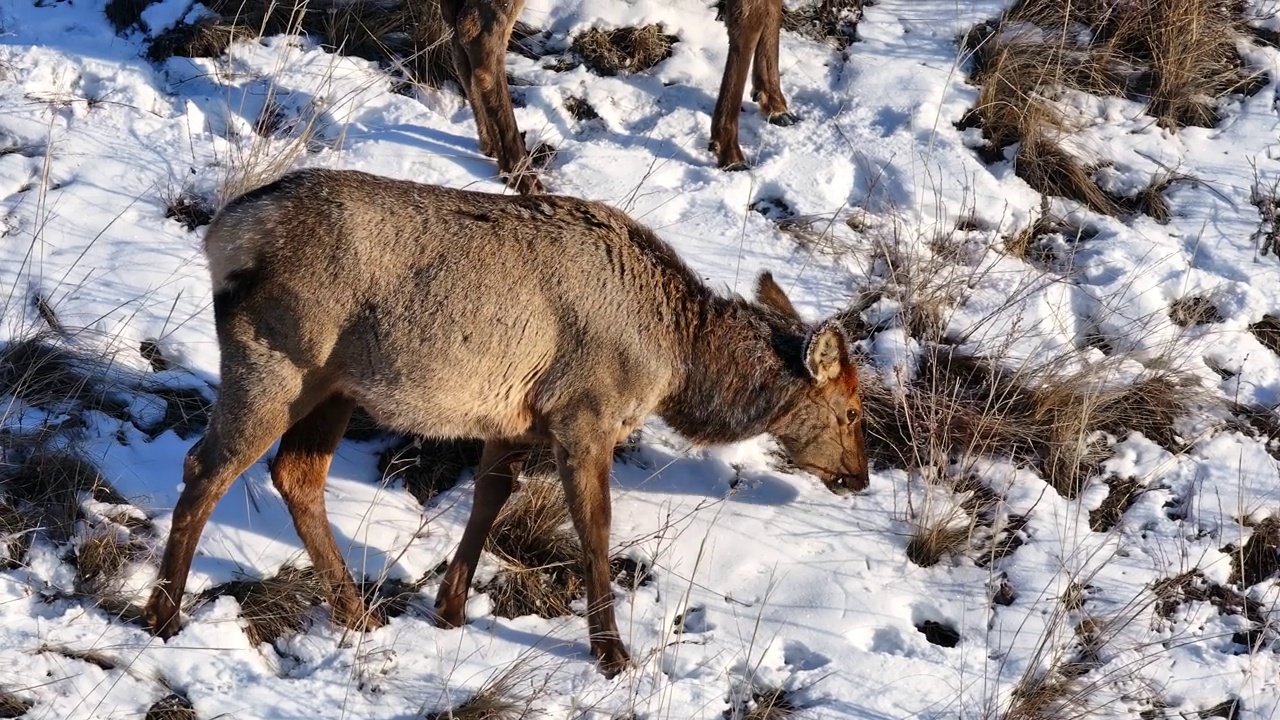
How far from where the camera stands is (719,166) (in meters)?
8.25

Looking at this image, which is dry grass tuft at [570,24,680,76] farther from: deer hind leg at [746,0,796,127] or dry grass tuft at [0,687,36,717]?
dry grass tuft at [0,687,36,717]

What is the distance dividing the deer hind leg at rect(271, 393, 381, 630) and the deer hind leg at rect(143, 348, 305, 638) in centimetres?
35

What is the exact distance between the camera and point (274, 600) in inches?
221

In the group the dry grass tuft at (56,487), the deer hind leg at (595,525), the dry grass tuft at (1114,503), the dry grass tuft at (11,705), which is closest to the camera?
the dry grass tuft at (11,705)

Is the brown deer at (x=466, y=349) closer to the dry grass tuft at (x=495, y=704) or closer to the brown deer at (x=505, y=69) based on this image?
the dry grass tuft at (x=495, y=704)

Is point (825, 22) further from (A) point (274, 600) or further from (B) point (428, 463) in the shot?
(A) point (274, 600)

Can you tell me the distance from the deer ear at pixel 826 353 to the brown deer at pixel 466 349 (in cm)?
1

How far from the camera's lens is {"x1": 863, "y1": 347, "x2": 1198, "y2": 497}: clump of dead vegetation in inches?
265

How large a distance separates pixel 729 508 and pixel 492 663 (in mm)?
1491

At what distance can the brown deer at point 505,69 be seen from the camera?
303 inches

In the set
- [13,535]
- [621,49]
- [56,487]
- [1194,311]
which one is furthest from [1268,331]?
[13,535]

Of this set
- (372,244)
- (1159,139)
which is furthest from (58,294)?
(1159,139)

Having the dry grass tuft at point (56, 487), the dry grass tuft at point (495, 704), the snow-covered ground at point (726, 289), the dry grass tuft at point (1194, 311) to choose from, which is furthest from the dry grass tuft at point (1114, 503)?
the dry grass tuft at point (56, 487)

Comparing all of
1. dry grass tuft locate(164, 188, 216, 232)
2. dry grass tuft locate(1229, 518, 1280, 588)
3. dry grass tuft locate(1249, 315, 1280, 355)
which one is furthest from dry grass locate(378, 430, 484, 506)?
dry grass tuft locate(1249, 315, 1280, 355)
